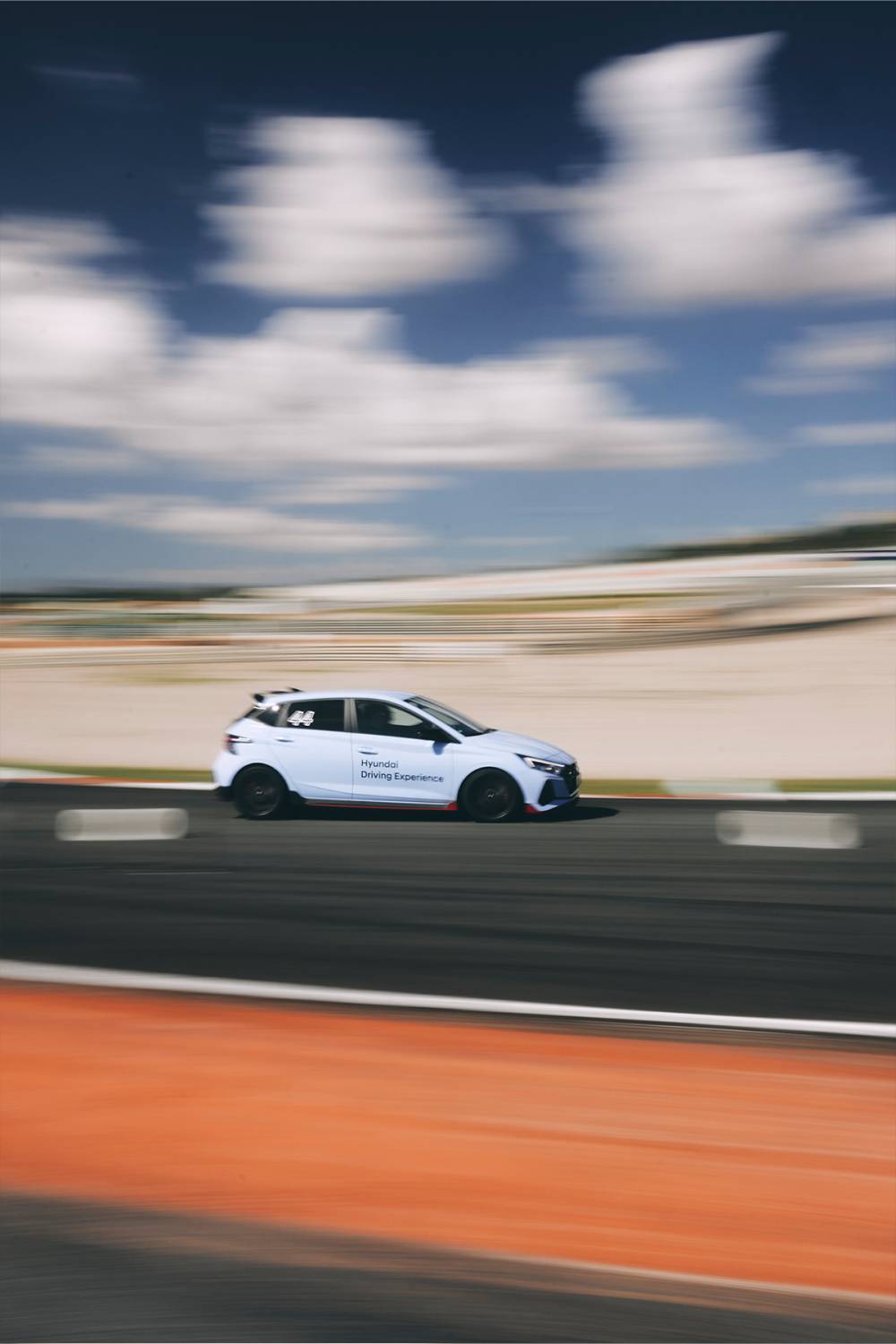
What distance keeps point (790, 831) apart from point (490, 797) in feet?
10.9

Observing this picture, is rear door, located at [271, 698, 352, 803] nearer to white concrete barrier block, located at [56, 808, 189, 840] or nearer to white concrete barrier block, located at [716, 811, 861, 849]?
white concrete barrier block, located at [56, 808, 189, 840]

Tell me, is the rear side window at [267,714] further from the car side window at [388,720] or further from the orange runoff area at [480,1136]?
the orange runoff area at [480,1136]

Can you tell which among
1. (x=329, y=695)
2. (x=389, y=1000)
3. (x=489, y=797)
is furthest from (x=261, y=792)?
(x=389, y=1000)

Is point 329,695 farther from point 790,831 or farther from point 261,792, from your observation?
point 790,831

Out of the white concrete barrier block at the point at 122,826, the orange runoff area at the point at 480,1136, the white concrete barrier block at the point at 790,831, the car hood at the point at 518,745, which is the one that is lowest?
the orange runoff area at the point at 480,1136

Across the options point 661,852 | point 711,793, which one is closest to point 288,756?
point 661,852

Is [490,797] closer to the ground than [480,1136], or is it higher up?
higher up

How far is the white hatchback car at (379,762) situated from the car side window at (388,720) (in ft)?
0.03

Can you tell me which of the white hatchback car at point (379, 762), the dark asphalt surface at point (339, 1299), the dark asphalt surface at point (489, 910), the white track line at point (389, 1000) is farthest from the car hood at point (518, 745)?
the dark asphalt surface at point (339, 1299)

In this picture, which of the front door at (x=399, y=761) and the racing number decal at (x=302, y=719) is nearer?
the front door at (x=399, y=761)

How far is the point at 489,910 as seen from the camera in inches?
310

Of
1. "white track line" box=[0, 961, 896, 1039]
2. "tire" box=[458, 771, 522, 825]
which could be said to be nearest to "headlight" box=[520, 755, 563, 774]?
"tire" box=[458, 771, 522, 825]

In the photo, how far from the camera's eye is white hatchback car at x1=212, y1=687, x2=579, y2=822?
1194 centimetres

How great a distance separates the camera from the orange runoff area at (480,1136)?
356cm
